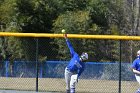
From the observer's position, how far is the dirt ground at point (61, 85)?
1695cm

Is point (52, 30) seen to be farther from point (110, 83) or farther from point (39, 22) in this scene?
point (110, 83)

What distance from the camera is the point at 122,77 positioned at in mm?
17000

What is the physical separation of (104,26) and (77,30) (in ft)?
16.6

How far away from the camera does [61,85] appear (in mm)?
17484

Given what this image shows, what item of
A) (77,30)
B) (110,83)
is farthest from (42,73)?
(77,30)

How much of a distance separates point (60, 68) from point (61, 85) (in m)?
0.63

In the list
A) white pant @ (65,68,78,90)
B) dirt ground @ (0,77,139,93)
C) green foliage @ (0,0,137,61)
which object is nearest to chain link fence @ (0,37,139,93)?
dirt ground @ (0,77,139,93)

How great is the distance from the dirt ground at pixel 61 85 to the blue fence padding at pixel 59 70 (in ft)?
0.53

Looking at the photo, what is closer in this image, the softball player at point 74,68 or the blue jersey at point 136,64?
the softball player at point 74,68

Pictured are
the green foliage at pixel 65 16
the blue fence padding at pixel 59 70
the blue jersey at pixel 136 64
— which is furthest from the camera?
the green foliage at pixel 65 16

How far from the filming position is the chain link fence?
1705 centimetres

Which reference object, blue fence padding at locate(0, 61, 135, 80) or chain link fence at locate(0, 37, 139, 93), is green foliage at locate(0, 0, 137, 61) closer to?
chain link fence at locate(0, 37, 139, 93)

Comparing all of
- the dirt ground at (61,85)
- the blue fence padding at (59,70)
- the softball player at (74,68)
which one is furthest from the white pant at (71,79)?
the blue fence padding at (59,70)

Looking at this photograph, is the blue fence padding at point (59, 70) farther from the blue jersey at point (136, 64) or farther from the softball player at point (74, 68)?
the softball player at point (74, 68)
